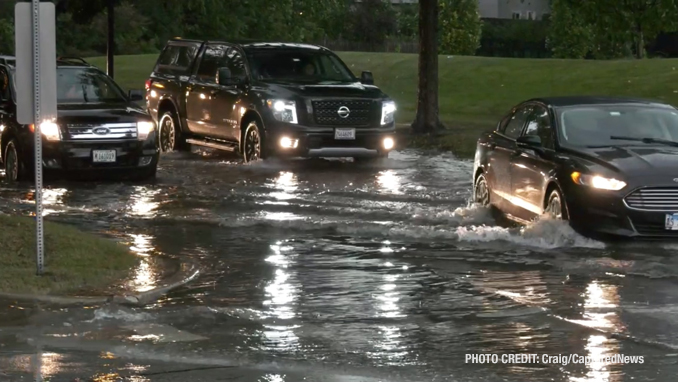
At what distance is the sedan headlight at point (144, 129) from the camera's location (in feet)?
64.6

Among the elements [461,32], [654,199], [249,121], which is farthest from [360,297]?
[461,32]

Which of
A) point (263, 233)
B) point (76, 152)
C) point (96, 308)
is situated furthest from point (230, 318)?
point (76, 152)

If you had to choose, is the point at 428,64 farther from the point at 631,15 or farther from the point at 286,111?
the point at 286,111

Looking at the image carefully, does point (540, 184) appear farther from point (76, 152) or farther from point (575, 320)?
point (76, 152)

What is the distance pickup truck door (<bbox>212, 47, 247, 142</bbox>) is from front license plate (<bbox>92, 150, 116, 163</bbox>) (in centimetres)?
369

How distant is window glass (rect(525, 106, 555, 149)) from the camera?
14.5 metres

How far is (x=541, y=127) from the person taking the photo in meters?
14.9

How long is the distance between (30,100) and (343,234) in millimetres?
4604

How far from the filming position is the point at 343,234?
14.5 meters

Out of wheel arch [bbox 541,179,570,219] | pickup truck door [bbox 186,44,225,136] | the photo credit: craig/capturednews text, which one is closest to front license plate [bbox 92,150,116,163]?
pickup truck door [bbox 186,44,225,136]

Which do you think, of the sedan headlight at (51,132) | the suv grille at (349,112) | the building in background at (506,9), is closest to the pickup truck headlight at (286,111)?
the suv grille at (349,112)

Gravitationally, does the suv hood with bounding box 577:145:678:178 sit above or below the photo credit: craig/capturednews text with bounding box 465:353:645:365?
above

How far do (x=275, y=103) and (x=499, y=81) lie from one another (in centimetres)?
2349

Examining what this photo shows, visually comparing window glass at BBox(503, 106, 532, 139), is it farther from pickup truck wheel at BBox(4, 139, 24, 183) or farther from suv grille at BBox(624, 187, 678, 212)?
pickup truck wheel at BBox(4, 139, 24, 183)
